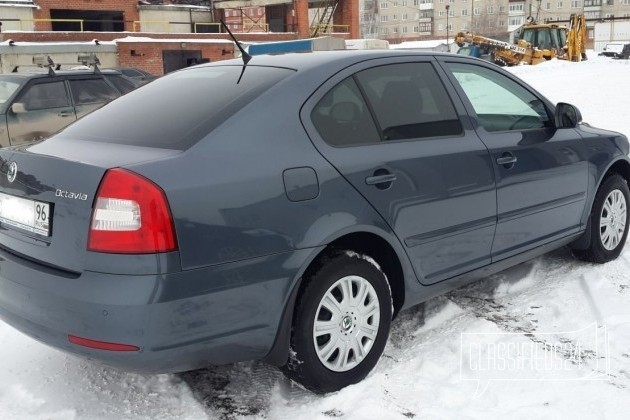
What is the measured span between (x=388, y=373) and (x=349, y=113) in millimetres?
1306

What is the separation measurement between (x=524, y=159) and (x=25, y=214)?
9.20ft

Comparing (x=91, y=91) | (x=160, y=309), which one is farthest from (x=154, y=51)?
(x=160, y=309)

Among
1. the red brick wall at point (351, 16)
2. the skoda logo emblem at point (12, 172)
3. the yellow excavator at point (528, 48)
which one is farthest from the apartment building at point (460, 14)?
the skoda logo emblem at point (12, 172)

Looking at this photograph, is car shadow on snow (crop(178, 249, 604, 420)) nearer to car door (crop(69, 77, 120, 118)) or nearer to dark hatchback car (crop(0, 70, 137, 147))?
dark hatchback car (crop(0, 70, 137, 147))

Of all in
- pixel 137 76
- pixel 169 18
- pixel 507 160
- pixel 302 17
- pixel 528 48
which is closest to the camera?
pixel 507 160

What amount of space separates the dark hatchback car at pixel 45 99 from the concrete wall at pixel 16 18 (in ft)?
69.0

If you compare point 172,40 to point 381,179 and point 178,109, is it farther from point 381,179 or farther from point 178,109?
point 381,179

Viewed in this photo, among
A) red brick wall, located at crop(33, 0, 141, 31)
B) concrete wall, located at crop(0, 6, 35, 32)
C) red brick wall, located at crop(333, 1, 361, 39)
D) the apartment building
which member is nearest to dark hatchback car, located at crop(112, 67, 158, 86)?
concrete wall, located at crop(0, 6, 35, 32)

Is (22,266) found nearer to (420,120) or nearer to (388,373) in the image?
(388,373)

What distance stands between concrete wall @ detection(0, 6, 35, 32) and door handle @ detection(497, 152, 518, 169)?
29013 millimetres

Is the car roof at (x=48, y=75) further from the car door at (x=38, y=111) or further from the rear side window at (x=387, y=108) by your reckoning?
the rear side window at (x=387, y=108)

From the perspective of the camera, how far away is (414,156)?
130 inches

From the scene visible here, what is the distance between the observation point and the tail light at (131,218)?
242 cm

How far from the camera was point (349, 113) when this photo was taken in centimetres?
313
